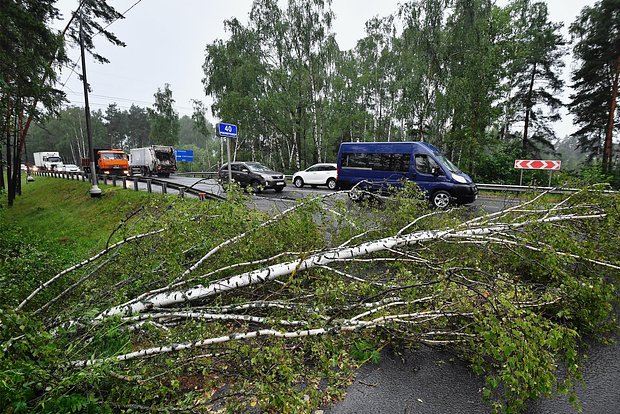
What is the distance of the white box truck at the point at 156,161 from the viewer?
22.7 meters

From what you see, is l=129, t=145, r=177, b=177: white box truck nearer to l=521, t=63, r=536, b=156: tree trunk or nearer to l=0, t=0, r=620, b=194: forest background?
l=0, t=0, r=620, b=194: forest background

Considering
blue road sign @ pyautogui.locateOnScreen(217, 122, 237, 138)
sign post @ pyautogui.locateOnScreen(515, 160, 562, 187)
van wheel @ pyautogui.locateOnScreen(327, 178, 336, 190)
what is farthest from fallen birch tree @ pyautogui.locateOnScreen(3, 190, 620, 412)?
van wheel @ pyautogui.locateOnScreen(327, 178, 336, 190)

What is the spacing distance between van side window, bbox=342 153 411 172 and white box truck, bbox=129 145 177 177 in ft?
57.8

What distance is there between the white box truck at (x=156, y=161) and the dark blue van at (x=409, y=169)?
1743 centimetres

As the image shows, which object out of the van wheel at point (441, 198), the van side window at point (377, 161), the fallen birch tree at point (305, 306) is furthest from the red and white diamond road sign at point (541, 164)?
the fallen birch tree at point (305, 306)

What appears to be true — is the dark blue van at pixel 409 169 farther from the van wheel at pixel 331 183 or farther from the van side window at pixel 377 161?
the van wheel at pixel 331 183

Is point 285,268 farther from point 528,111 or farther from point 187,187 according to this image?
point 528,111

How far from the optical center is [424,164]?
29.9 ft

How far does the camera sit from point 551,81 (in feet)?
68.0

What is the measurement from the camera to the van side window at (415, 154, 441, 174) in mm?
8984

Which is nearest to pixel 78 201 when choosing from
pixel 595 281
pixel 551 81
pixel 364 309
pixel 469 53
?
pixel 364 309

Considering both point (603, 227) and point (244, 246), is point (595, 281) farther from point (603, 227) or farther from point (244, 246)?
point (244, 246)

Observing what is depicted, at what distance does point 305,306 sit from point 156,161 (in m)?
23.7

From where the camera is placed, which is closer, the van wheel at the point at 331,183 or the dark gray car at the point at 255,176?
the dark gray car at the point at 255,176
